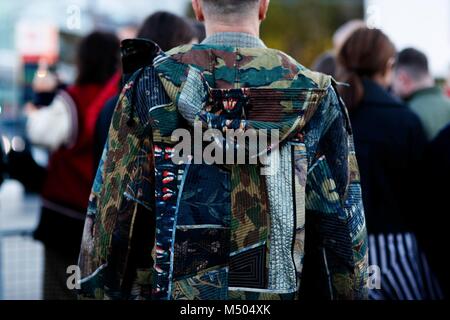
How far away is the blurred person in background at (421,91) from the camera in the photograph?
12.0 feet

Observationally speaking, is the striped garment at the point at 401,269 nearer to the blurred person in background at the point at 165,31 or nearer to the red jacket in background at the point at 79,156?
the blurred person in background at the point at 165,31

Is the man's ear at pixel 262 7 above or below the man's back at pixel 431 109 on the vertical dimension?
below

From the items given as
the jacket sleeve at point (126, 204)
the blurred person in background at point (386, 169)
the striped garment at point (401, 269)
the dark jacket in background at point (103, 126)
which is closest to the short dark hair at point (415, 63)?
the blurred person in background at point (386, 169)

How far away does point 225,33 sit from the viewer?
188 cm

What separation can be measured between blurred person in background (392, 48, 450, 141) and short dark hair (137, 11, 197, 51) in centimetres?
152

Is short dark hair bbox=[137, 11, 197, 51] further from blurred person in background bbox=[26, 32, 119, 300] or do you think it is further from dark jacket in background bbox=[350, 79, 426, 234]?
dark jacket in background bbox=[350, 79, 426, 234]

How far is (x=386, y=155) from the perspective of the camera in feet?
9.66

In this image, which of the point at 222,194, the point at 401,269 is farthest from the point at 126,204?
the point at 401,269

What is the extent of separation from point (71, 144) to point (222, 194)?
1715mm

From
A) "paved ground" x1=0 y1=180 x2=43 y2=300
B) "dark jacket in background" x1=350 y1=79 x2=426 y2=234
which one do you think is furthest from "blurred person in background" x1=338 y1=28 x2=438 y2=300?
"paved ground" x1=0 y1=180 x2=43 y2=300

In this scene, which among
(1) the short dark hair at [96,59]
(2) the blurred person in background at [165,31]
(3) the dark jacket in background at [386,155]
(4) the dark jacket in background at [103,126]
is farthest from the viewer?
(1) the short dark hair at [96,59]

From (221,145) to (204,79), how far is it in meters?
0.19

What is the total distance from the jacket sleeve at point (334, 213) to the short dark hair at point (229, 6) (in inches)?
13.4
